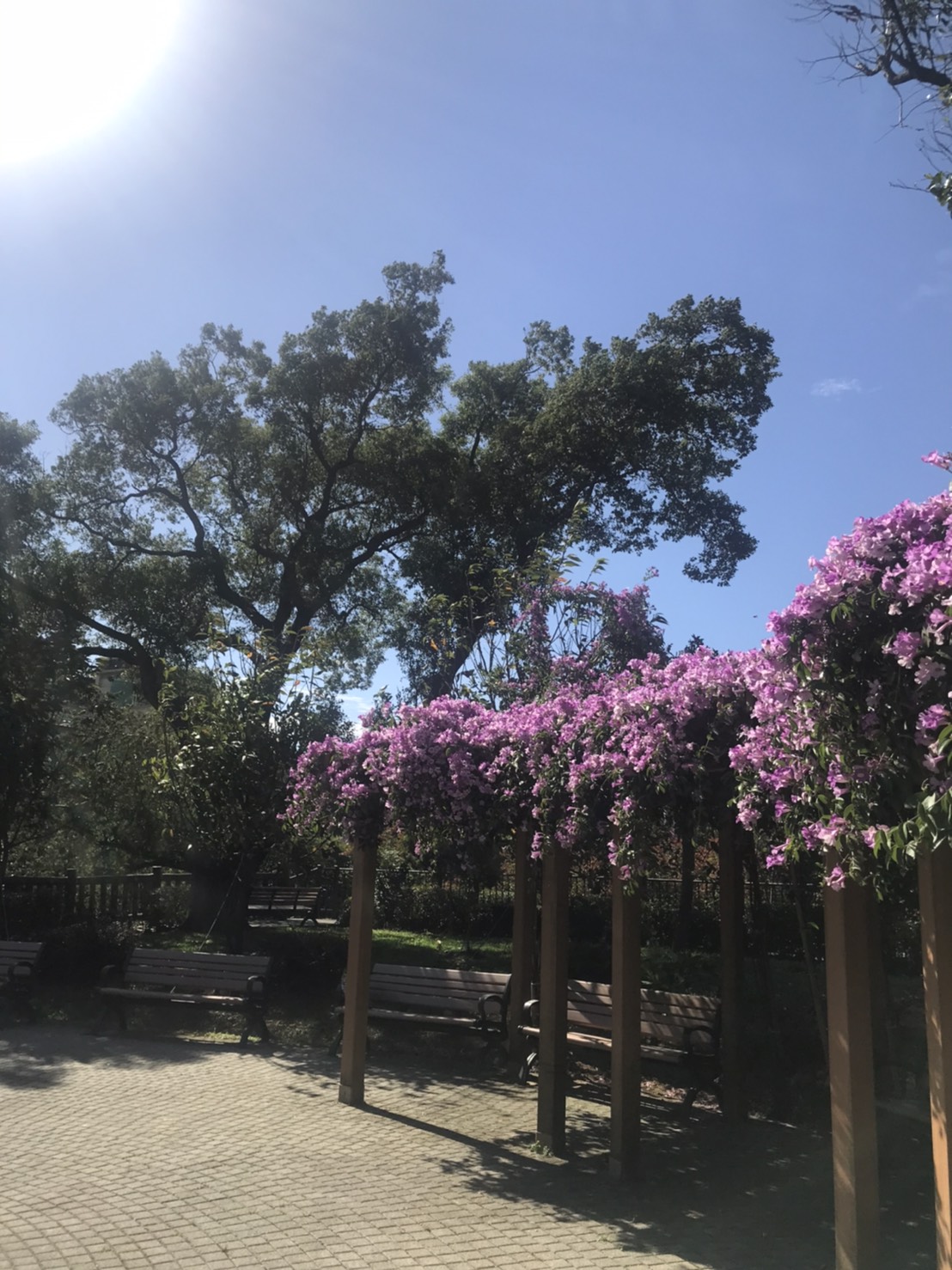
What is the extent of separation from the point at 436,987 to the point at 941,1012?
723 cm

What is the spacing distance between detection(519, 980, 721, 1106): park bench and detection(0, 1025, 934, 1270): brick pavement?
16.2 inches

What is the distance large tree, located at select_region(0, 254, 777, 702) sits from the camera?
1859 cm

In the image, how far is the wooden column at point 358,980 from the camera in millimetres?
8109

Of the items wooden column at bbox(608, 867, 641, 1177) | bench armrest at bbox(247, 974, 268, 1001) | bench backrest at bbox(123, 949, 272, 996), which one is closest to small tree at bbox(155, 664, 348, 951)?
bench backrest at bbox(123, 949, 272, 996)

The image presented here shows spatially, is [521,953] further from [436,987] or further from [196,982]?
[196,982]

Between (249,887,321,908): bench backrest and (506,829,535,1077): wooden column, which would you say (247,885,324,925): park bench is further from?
(506,829,535,1077): wooden column

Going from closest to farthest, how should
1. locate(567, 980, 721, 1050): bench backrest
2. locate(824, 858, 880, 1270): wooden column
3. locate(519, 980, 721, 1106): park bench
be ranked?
locate(824, 858, 880, 1270): wooden column → locate(519, 980, 721, 1106): park bench → locate(567, 980, 721, 1050): bench backrest

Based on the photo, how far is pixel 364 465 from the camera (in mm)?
19797

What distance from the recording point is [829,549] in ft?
11.8

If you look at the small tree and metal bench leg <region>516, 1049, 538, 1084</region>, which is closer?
metal bench leg <region>516, 1049, 538, 1084</region>

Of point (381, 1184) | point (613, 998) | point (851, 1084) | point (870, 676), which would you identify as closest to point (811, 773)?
point (870, 676)

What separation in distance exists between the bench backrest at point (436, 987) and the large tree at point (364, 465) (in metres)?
7.89

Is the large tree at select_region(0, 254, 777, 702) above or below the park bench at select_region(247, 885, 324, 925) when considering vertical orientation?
above

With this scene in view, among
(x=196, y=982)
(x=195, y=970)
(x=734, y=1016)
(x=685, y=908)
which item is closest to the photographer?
(x=734, y=1016)
